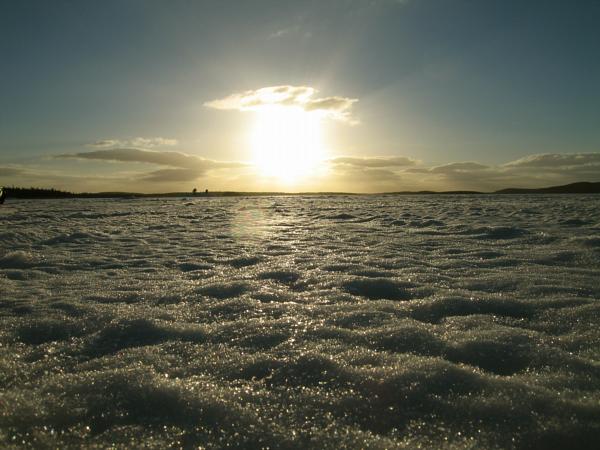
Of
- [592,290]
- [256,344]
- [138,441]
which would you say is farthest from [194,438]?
[592,290]

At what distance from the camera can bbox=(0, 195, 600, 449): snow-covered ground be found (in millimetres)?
1618

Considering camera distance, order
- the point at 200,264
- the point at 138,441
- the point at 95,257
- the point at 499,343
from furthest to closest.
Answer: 1. the point at 95,257
2. the point at 200,264
3. the point at 499,343
4. the point at 138,441

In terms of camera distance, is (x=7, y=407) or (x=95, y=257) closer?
(x=7, y=407)

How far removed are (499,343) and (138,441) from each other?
2068 millimetres

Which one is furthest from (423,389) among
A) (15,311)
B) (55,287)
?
(55,287)

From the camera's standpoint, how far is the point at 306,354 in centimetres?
227

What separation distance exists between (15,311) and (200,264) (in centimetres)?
222

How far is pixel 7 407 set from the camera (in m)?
1.77

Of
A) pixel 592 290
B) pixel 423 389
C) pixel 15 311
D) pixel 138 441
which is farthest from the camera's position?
pixel 592 290

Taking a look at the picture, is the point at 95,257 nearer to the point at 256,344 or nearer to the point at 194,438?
the point at 256,344

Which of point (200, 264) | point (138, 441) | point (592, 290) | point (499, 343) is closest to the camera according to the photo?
point (138, 441)

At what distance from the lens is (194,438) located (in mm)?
1568

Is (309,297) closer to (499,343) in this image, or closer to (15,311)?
(499,343)

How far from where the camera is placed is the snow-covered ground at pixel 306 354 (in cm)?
162
